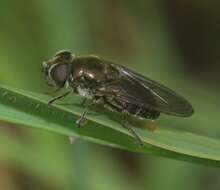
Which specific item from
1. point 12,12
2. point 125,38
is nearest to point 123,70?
point 12,12

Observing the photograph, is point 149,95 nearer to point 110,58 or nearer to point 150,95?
point 150,95

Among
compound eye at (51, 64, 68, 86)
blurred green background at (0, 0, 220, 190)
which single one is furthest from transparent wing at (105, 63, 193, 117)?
blurred green background at (0, 0, 220, 190)

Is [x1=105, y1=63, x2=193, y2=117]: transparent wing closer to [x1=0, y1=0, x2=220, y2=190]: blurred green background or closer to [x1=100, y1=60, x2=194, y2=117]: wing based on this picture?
[x1=100, y1=60, x2=194, y2=117]: wing

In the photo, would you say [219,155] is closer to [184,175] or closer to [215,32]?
[184,175]

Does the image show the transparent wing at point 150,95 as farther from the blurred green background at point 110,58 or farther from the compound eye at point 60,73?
the blurred green background at point 110,58

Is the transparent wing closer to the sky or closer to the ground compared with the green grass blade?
closer to the ground
